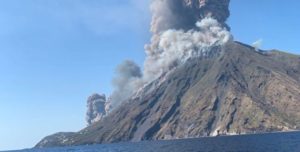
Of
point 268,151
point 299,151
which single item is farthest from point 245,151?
point 299,151

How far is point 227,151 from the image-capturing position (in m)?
178

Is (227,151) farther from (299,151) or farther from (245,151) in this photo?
(299,151)

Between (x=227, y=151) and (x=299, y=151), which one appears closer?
(x=299, y=151)

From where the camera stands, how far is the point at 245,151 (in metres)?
167

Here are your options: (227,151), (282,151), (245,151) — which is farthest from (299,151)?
(227,151)

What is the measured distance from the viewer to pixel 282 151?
160250 millimetres

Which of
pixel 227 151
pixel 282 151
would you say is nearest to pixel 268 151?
pixel 282 151

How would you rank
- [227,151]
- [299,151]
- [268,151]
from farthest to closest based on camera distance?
[227,151], [268,151], [299,151]

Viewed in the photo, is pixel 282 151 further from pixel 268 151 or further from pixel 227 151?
pixel 227 151

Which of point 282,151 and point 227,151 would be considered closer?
point 282,151

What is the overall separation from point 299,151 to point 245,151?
876 inches

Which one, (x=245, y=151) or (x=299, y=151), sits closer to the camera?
(x=299, y=151)

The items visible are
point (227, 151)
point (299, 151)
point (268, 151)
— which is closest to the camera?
point (299, 151)

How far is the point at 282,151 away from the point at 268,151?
5289mm
